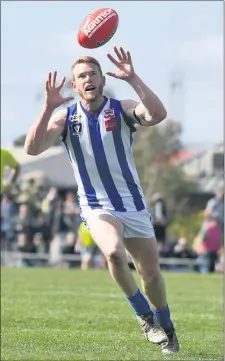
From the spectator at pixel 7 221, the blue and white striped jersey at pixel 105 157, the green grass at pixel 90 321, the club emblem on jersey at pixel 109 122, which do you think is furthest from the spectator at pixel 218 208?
the club emblem on jersey at pixel 109 122

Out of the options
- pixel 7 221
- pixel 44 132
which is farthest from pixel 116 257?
pixel 7 221

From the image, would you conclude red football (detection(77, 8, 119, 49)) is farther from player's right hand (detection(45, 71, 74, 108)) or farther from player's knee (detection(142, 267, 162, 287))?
player's knee (detection(142, 267, 162, 287))

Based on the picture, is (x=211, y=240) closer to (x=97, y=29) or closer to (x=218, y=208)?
(x=218, y=208)

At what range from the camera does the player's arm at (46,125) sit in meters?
8.08

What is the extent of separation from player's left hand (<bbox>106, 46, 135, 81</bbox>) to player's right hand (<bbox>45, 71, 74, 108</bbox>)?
0.40 meters

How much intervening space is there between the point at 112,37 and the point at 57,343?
2.58m

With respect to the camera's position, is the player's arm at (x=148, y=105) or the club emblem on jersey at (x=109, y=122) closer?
→ the player's arm at (x=148, y=105)

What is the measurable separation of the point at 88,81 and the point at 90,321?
11.9 feet

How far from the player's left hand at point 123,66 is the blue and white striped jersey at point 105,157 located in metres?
0.44

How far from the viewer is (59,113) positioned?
8.66 metres

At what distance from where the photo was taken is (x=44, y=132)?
8.17 m

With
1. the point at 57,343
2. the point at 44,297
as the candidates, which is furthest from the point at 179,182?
the point at 57,343

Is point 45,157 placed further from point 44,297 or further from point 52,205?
point 44,297

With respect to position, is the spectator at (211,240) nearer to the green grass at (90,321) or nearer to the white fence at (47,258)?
the white fence at (47,258)
